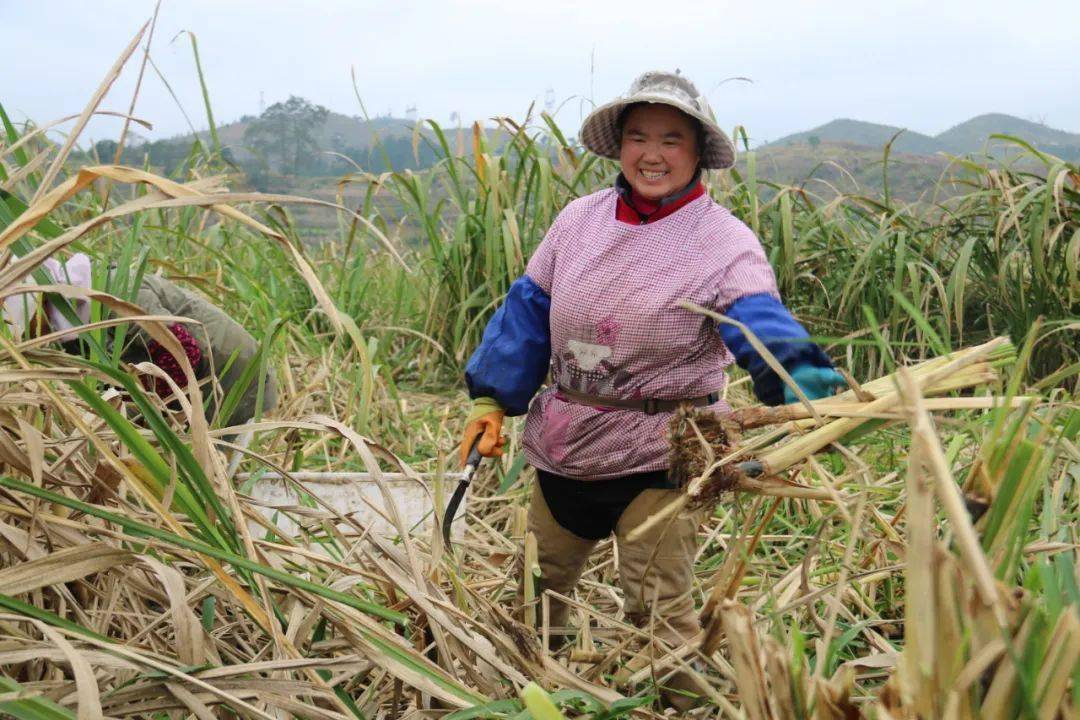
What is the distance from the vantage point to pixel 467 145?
4176 mm

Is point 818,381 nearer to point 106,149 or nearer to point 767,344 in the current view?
point 767,344

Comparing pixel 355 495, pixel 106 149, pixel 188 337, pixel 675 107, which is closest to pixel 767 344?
pixel 675 107

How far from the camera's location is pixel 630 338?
1.95 m

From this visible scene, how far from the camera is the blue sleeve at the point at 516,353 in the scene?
6.98ft

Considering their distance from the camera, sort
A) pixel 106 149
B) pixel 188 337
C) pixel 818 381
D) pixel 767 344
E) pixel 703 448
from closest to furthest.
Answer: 1. pixel 703 448
2. pixel 818 381
3. pixel 767 344
4. pixel 188 337
5. pixel 106 149

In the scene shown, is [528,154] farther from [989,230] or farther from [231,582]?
[231,582]

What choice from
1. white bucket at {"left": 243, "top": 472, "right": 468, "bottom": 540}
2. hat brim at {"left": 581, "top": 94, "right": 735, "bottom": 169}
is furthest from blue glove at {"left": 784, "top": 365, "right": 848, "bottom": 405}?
white bucket at {"left": 243, "top": 472, "right": 468, "bottom": 540}

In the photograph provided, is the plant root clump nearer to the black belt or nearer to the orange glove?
the black belt

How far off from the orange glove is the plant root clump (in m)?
0.78

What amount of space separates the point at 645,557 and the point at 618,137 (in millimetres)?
863

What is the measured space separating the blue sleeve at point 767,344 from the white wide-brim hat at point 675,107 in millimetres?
361

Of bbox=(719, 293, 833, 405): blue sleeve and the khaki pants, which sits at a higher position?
bbox=(719, 293, 833, 405): blue sleeve

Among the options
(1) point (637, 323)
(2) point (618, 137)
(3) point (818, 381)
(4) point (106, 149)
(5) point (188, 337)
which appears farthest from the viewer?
(4) point (106, 149)

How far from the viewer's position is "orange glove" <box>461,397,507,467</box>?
2.07 meters
